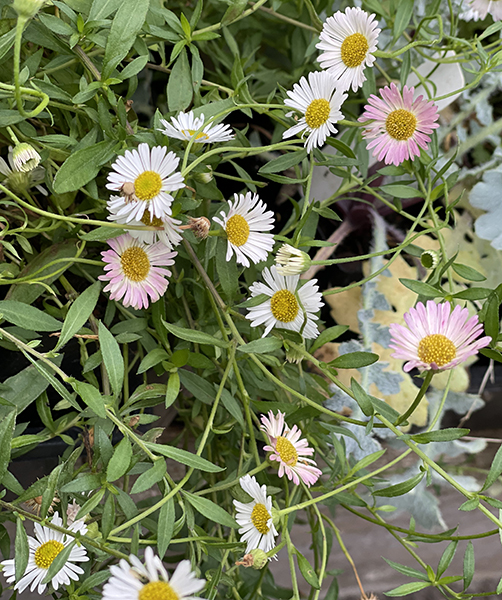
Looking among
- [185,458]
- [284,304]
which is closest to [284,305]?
[284,304]

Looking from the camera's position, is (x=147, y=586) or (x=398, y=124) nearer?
(x=147, y=586)

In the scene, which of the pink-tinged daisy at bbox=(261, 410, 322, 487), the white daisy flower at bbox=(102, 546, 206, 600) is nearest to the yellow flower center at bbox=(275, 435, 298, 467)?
the pink-tinged daisy at bbox=(261, 410, 322, 487)

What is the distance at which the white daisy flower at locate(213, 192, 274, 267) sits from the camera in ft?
0.96

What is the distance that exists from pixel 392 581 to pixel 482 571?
5.3 inches

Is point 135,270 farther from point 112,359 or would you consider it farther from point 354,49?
point 354,49

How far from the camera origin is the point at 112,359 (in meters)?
0.27

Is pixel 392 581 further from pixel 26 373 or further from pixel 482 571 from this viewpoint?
pixel 26 373

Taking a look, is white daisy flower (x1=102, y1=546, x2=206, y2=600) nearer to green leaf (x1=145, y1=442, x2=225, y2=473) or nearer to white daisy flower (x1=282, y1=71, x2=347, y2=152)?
green leaf (x1=145, y1=442, x2=225, y2=473)

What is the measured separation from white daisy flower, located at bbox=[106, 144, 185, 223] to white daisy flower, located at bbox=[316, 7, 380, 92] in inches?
4.9

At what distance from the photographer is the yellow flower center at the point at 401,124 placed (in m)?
0.33

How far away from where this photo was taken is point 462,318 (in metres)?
0.25

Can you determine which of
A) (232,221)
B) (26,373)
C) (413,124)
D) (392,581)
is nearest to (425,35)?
(413,124)

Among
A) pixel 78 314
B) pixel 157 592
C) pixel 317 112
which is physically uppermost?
pixel 317 112

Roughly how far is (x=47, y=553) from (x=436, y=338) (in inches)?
9.1
